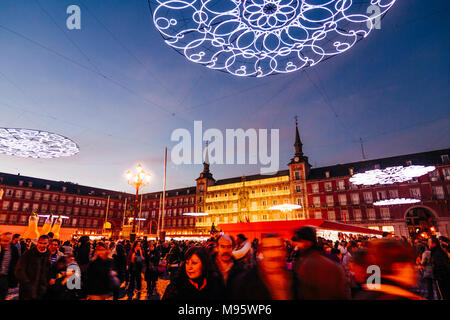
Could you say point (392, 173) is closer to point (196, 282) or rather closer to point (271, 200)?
point (196, 282)

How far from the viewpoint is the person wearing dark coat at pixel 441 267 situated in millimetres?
5645

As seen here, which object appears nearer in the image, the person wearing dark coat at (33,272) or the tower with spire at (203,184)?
the person wearing dark coat at (33,272)

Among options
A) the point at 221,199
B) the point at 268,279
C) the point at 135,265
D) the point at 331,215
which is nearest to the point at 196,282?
the point at 268,279

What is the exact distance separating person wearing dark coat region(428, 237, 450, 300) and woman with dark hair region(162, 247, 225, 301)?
6279 mm

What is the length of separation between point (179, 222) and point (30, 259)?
184 feet

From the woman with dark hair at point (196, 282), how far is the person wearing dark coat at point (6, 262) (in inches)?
163

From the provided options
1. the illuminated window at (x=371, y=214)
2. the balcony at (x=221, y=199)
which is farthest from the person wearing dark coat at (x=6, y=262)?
the balcony at (x=221, y=199)

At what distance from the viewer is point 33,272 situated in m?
3.91

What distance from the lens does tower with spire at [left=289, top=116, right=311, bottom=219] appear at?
43.0m

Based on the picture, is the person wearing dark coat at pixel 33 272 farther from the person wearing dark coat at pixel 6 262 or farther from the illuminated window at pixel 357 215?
the illuminated window at pixel 357 215

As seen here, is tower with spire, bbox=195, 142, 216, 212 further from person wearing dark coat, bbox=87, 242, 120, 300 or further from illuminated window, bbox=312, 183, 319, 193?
person wearing dark coat, bbox=87, 242, 120, 300

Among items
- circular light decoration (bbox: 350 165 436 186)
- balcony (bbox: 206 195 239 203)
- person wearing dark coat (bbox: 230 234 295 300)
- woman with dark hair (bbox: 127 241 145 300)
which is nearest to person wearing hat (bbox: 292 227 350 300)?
person wearing dark coat (bbox: 230 234 295 300)
